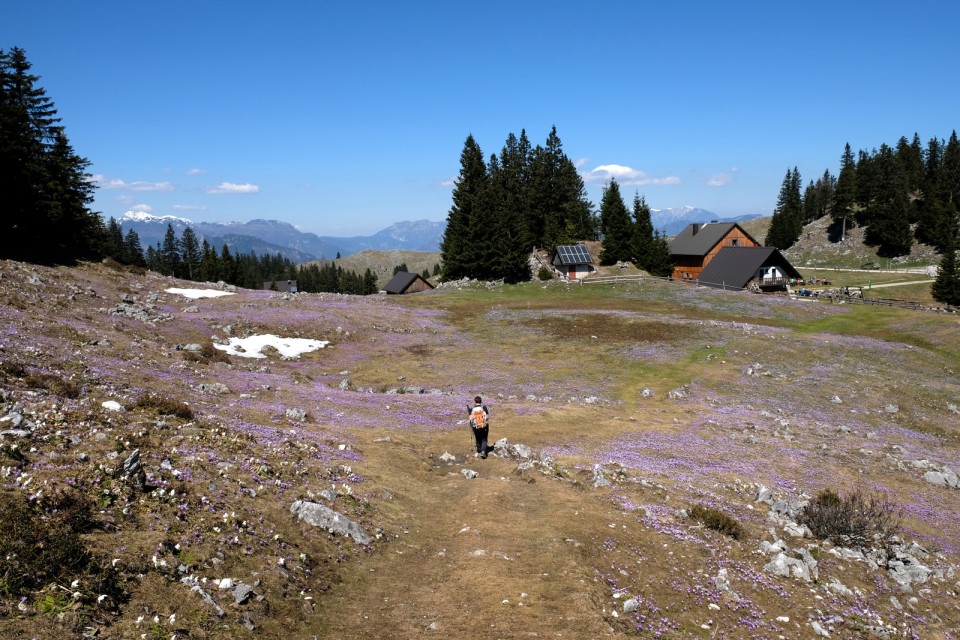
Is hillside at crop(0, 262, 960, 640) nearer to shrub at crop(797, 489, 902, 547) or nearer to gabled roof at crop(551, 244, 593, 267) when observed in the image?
shrub at crop(797, 489, 902, 547)

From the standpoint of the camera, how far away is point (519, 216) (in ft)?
357

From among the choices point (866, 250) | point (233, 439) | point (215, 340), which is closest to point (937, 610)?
point (233, 439)

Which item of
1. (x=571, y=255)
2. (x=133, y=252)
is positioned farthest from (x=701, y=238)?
(x=133, y=252)

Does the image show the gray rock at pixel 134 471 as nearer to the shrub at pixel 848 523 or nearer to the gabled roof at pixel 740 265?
the shrub at pixel 848 523

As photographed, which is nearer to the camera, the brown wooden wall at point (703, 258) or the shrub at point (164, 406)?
the shrub at point (164, 406)

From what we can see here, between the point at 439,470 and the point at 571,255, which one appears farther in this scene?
the point at 571,255

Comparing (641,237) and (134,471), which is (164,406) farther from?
(641,237)

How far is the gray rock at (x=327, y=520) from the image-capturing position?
13352mm

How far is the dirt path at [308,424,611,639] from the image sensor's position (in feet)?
A: 34.3

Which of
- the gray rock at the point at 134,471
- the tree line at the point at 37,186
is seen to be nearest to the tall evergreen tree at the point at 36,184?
the tree line at the point at 37,186

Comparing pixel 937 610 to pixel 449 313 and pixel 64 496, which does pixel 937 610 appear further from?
pixel 449 313

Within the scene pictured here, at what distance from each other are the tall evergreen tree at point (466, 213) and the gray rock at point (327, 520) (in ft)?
291

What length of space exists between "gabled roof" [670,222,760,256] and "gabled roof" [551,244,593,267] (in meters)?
24.8

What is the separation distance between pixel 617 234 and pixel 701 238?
2068 centimetres
